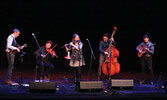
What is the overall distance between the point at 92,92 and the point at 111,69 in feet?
6.68

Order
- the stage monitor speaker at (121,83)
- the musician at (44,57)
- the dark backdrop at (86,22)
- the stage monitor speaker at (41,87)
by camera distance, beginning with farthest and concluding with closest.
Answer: the dark backdrop at (86,22) → the musician at (44,57) → the stage monitor speaker at (121,83) → the stage monitor speaker at (41,87)

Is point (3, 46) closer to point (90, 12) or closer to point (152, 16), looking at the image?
point (90, 12)

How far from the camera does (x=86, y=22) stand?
11648mm

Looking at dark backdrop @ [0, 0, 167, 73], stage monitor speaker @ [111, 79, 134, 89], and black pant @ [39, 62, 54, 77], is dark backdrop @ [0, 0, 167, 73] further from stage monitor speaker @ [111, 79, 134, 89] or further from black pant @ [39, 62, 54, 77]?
stage monitor speaker @ [111, 79, 134, 89]

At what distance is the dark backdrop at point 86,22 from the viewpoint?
1080 cm

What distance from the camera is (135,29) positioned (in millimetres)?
12102

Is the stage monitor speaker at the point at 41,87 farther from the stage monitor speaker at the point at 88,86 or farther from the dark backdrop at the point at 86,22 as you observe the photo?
the dark backdrop at the point at 86,22

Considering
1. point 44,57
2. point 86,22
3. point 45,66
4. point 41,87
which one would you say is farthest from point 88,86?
point 86,22

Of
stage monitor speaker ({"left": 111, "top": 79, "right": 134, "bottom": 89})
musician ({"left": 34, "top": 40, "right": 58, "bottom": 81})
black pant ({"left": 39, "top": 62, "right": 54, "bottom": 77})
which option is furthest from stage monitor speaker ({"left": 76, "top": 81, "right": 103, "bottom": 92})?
black pant ({"left": 39, "top": 62, "right": 54, "bottom": 77})

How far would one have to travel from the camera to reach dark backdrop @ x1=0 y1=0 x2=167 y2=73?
1080 cm

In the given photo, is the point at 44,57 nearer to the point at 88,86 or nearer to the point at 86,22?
the point at 88,86

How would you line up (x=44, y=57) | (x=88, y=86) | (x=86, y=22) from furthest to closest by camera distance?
(x=86, y=22) < (x=44, y=57) < (x=88, y=86)

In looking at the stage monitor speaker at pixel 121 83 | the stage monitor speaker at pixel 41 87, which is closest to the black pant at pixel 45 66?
the stage monitor speaker at pixel 41 87

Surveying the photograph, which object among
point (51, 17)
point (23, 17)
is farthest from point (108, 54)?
point (23, 17)
